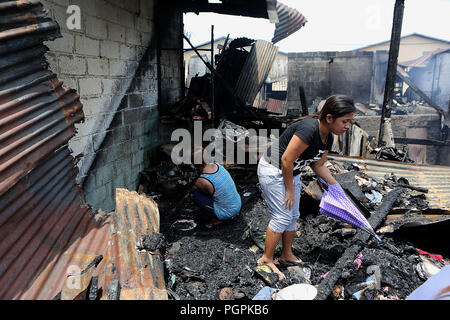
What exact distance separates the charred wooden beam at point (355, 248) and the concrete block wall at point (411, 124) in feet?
38.5

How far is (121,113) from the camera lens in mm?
4980

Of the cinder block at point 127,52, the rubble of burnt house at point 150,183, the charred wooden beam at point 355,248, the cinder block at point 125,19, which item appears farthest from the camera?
the cinder block at point 127,52

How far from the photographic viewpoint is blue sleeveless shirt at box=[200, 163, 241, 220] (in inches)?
163

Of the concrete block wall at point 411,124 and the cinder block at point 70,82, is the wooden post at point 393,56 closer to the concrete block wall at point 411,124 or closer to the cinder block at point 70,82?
the cinder block at point 70,82

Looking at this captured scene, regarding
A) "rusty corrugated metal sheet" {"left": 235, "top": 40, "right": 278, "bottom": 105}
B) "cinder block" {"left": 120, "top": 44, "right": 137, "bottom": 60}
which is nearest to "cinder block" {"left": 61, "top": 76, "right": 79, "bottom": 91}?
"cinder block" {"left": 120, "top": 44, "right": 137, "bottom": 60}

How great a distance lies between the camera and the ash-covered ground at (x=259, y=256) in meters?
2.80

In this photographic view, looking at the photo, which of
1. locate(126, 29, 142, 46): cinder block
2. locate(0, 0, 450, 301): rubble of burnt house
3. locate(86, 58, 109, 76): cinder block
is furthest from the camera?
locate(126, 29, 142, 46): cinder block

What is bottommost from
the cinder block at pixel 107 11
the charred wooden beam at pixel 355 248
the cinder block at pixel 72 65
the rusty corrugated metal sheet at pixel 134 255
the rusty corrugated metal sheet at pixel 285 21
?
the charred wooden beam at pixel 355 248

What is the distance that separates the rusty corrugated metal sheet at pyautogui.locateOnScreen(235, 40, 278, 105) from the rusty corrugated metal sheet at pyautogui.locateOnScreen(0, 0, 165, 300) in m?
5.77

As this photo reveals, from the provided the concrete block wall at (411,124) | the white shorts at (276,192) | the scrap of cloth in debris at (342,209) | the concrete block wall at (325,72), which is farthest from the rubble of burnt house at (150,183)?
the concrete block wall at (325,72)

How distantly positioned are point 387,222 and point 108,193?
12.9 ft

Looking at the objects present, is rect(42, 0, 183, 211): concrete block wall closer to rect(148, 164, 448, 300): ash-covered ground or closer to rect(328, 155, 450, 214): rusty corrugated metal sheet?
rect(148, 164, 448, 300): ash-covered ground

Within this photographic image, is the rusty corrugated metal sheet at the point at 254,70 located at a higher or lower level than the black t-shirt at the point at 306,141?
higher
